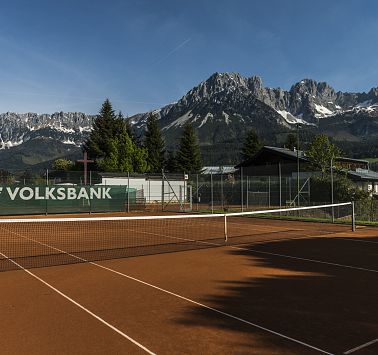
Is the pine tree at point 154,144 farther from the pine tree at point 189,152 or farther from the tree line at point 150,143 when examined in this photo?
the pine tree at point 189,152

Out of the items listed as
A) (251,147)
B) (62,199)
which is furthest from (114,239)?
(251,147)

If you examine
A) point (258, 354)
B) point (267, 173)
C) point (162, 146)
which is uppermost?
point (162, 146)

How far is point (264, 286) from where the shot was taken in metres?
8.48

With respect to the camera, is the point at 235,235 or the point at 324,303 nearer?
the point at 324,303

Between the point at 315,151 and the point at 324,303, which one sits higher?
the point at 315,151

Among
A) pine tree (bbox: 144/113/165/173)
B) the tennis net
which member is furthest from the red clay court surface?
pine tree (bbox: 144/113/165/173)

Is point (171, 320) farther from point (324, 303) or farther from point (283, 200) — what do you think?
point (283, 200)

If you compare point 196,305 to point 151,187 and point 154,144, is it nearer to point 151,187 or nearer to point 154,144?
point 151,187

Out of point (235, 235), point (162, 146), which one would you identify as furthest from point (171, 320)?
point (162, 146)

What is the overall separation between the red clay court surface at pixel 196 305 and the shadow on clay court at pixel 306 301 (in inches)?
0.6

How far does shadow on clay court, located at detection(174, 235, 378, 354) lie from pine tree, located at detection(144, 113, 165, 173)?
187ft

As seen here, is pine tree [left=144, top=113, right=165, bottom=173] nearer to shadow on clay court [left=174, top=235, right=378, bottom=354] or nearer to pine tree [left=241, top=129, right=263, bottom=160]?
pine tree [left=241, top=129, right=263, bottom=160]

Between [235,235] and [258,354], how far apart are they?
12508 millimetres

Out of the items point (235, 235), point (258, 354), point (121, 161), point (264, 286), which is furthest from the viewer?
point (121, 161)
